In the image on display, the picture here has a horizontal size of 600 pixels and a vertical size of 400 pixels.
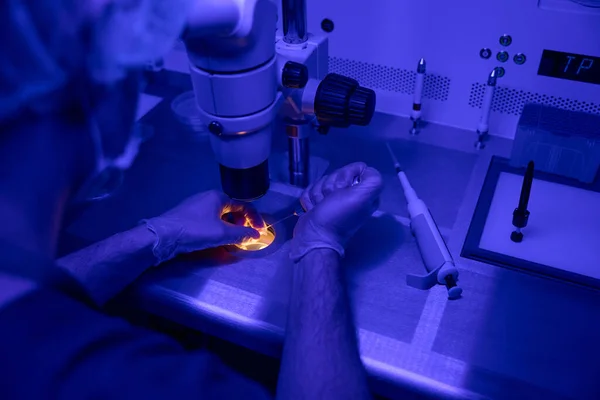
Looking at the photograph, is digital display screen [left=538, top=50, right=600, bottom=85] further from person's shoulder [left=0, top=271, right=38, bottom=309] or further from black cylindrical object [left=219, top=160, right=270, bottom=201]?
person's shoulder [left=0, top=271, right=38, bottom=309]

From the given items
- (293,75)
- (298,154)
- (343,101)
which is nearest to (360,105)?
(343,101)

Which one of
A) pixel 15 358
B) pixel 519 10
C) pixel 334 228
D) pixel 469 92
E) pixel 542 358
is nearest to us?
pixel 15 358

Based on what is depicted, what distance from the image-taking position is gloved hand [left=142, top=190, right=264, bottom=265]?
40.1 inches

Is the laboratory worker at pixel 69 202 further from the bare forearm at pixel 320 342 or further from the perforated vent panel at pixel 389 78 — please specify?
the perforated vent panel at pixel 389 78

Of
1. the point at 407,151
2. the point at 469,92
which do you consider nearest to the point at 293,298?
the point at 407,151

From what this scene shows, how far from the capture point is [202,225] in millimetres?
1038

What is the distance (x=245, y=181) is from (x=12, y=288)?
541 mm

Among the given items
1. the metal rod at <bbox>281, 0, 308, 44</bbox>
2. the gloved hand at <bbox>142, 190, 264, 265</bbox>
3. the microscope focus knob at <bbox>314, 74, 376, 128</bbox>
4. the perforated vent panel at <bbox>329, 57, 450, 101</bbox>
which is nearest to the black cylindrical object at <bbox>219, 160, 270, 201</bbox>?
the gloved hand at <bbox>142, 190, 264, 265</bbox>

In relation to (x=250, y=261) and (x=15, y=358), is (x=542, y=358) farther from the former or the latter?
(x=15, y=358)

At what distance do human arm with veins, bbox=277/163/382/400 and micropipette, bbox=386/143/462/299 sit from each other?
0.30 ft

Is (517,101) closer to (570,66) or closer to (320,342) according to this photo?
(570,66)

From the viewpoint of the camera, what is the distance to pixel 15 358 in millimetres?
570

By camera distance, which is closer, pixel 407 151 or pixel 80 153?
pixel 80 153

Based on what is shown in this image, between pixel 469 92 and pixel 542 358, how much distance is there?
0.67 meters
